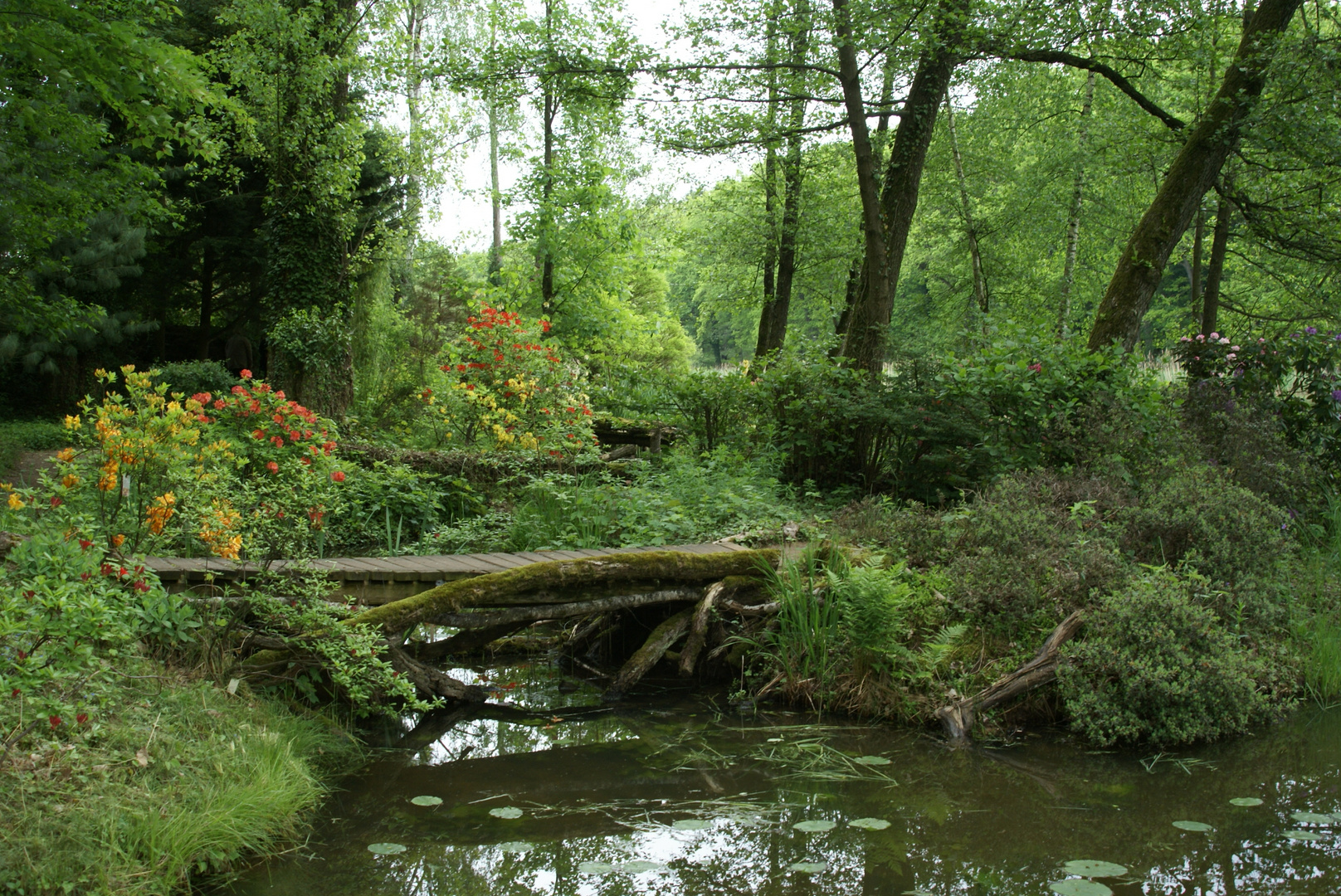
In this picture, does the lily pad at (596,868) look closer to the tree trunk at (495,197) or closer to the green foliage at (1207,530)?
the green foliage at (1207,530)

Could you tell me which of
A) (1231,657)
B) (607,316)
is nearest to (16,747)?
(1231,657)

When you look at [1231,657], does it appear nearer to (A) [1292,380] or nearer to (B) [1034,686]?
(B) [1034,686]

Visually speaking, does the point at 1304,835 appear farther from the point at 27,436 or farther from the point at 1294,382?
the point at 27,436

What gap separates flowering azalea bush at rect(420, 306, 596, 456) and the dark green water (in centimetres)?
504

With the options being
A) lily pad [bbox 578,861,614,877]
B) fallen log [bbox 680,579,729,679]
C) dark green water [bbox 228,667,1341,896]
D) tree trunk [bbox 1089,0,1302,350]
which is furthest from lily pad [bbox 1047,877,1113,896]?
tree trunk [bbox 1089,0,1302,350]

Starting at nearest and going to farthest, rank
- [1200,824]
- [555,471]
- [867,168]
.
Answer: [1200,824], [555,471], [867,168]

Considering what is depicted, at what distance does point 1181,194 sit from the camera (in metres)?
9.63

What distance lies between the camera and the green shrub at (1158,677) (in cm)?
437

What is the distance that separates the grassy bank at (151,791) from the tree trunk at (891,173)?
7396 mm

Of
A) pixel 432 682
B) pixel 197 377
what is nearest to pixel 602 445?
pixel 432 682

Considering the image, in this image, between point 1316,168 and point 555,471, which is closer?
point 555,471

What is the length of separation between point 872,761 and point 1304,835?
172 cm

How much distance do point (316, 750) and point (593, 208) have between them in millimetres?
14479

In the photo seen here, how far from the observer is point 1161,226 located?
31.4 ft
